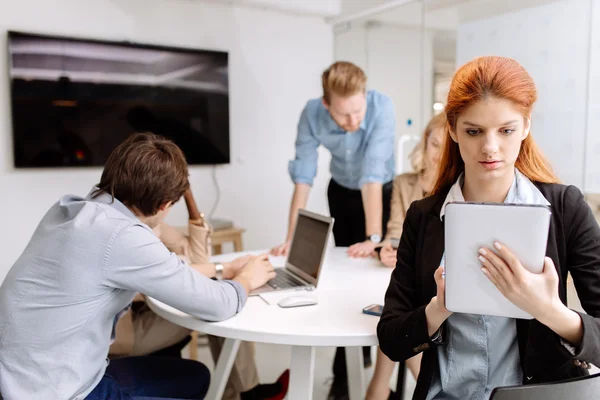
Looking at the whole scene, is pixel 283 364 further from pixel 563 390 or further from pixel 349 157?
pixel 563 390

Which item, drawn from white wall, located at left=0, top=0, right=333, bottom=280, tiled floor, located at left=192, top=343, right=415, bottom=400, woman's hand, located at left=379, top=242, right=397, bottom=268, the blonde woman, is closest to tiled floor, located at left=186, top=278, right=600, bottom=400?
tiled floor, located at left=192, top=343, right=415, bottom=400

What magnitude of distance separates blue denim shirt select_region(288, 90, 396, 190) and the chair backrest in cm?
163

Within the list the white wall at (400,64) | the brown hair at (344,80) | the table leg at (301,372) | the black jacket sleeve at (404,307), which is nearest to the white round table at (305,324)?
the table leg at (301,372)

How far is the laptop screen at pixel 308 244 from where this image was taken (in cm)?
176

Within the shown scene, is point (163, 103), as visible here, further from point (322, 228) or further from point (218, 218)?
point (322, 228)

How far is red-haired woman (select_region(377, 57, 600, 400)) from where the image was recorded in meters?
1.01

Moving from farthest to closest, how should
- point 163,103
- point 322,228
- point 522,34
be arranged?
point 163,103 < point 522,34 < point 322,228

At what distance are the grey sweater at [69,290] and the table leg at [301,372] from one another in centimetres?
40

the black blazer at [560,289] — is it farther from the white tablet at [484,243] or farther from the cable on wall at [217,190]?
the cable on wall at [217,190]

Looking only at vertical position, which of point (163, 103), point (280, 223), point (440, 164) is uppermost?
point (163, 103)

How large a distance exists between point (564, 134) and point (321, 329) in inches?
83.2

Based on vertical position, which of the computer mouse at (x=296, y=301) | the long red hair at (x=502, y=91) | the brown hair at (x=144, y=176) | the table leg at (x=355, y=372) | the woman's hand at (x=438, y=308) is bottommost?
the table leg at (x=355, y=372)

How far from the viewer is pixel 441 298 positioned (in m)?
0.97

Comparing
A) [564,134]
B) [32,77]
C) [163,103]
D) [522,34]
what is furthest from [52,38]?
[564,134]
